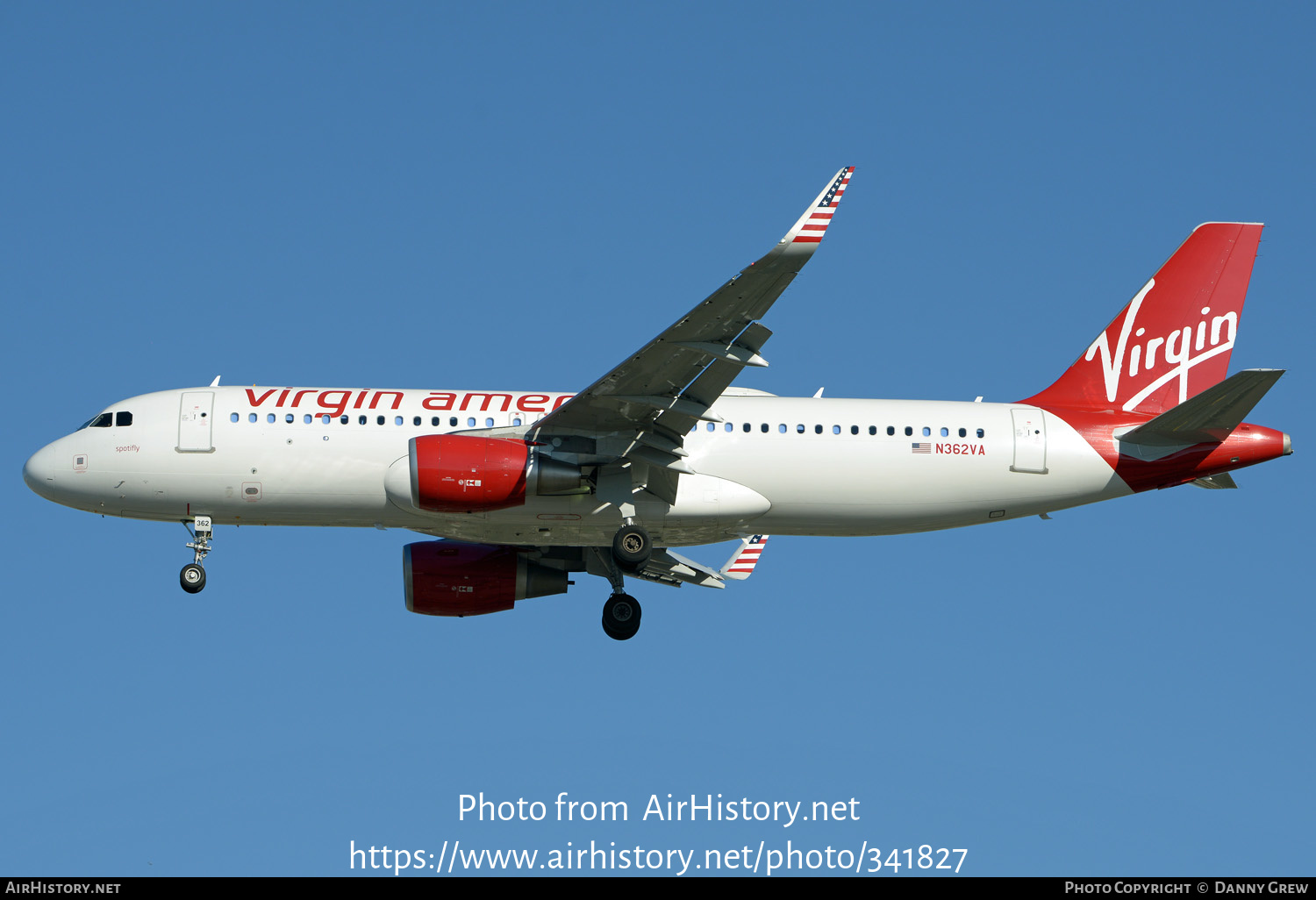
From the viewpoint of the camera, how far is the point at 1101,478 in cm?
3444

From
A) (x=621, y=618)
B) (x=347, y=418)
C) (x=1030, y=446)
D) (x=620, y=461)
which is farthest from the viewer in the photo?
(x=621, y=618)

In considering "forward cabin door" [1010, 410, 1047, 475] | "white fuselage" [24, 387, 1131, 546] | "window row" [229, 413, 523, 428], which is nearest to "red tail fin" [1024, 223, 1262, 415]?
"forward cabin door" [1010, 410, 1047, 475]

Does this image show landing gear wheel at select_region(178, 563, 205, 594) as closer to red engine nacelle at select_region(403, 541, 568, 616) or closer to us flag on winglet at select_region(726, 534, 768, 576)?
red engine nacelle at select_region(403, 541, 568, 616)

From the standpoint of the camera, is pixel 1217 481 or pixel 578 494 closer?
pixel 578 494

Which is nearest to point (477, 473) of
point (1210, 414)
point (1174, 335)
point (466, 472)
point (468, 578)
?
point (466, 472)

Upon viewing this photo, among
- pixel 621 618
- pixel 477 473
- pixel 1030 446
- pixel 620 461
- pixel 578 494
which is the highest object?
pixel 1030 446

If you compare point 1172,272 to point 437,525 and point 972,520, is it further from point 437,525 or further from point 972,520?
point 437,525

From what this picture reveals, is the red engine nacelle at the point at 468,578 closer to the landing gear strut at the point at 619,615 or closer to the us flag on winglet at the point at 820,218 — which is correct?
the landing gear strut at the point at 619,615

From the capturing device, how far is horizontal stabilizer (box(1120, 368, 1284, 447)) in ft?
102

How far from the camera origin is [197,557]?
34.4 meters

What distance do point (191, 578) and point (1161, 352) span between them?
2282 centimetres

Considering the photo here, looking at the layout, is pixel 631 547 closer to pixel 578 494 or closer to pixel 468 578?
pixel 578 494

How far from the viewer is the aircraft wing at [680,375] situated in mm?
26781
